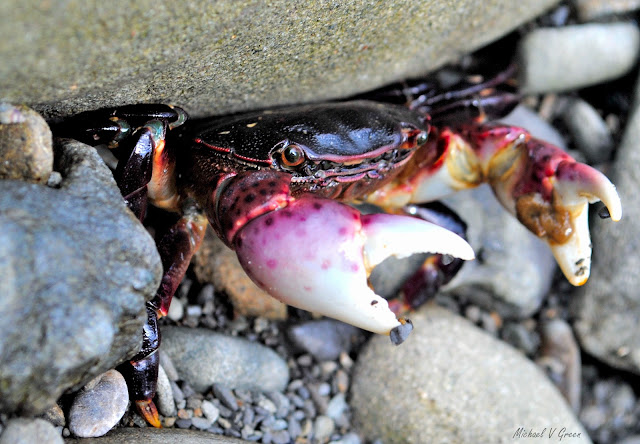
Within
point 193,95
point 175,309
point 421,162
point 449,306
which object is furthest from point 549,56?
point 175,309

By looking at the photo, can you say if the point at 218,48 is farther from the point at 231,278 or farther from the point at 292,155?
the point at 231,278

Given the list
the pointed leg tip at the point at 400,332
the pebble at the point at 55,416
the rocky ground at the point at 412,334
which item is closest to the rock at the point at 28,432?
the rocky ground at the point at 412,334

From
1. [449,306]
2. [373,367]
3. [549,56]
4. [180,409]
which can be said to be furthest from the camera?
[549,56]

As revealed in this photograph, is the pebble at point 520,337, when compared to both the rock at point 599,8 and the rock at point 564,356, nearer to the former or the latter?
the rock at point 564,356

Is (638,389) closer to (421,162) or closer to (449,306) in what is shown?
(449,306)

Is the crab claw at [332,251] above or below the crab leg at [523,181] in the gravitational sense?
above

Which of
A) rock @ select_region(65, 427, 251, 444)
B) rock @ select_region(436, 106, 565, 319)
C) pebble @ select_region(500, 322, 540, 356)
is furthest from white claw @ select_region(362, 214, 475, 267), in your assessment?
pebble @ select_region(500, 322, 540, 356)
